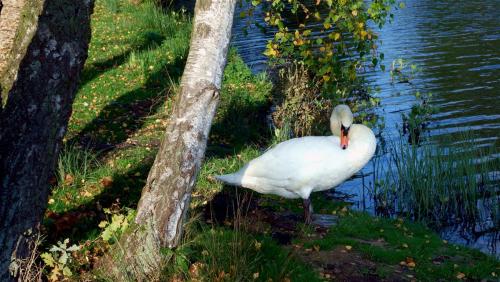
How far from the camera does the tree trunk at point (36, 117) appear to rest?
17.3ft

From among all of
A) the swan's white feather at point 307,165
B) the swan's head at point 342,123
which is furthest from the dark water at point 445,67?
the swan's white feather at point 307,165

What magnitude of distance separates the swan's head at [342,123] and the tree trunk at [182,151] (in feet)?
9.22

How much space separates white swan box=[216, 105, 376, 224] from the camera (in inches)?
322

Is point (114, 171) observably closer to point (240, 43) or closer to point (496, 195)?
point (496, 195)

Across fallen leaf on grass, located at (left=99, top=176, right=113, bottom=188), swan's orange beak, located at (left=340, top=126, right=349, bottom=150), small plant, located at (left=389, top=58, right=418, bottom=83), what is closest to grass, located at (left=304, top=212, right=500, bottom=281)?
swan's orange beak, located at (left=340, top=126, right=349, bottom=150)

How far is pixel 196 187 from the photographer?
9367 mm

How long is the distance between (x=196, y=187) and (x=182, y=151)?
3.43 m

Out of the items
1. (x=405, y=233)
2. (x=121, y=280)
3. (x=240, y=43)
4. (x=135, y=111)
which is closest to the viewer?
(x=121, y=280)

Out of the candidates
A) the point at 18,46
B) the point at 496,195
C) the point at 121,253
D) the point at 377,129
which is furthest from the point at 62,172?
the point at 377,129

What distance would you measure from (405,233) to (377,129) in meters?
5.80

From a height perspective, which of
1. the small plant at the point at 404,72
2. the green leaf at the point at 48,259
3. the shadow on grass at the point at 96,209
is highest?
the green leaf at the point at 48,259

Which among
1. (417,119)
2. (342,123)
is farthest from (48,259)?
(417,119)

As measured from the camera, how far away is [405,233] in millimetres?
8875

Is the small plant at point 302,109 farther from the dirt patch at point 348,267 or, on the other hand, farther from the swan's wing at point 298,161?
the dirt patch at point 348,267
